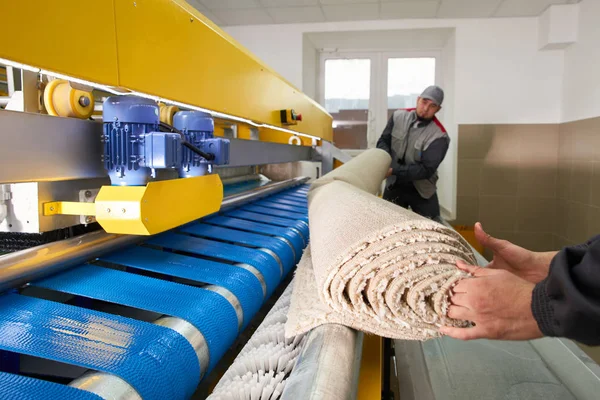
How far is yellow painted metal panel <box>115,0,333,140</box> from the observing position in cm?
87


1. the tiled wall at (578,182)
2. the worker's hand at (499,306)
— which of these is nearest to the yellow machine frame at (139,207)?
the worker's hand at (499,306)

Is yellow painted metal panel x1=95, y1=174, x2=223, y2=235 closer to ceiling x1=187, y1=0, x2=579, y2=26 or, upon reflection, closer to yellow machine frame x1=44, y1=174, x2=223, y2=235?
yellow machine frame x1=44, y1=174, x2=223, y2=235

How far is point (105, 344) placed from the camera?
672 mm

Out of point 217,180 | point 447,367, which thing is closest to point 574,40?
point 447,367

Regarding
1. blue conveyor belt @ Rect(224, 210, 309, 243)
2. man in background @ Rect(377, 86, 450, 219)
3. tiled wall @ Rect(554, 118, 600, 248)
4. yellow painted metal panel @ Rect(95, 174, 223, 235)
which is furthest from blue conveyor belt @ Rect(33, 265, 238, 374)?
tiled wall @ Rect(554, 118, 600, 248)

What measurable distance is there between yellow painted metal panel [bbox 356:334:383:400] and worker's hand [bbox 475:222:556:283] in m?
0.35

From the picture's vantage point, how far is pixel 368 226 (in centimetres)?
70

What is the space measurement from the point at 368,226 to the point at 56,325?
591 millimetres

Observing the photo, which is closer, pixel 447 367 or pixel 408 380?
pixel 408 380

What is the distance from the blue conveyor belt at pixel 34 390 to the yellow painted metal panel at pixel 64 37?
0.49m

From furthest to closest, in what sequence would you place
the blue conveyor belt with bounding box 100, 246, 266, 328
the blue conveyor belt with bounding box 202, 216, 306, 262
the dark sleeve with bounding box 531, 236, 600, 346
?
1. the blue conveyor belt with bounding box 202, 216, 306, 262
2. the blue conveyor belt with bounding box 100, 246, 266, 328
3. the dark sleeve with bounding box 531, 236, 600, 346

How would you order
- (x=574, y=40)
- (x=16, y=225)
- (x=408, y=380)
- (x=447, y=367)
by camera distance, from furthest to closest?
(x=574, y=40) < (x=447, y=367) < (x=408, y=380) < (x=16, y=225)

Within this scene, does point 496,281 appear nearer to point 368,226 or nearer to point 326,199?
point 368,226

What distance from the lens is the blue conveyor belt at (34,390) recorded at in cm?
54
